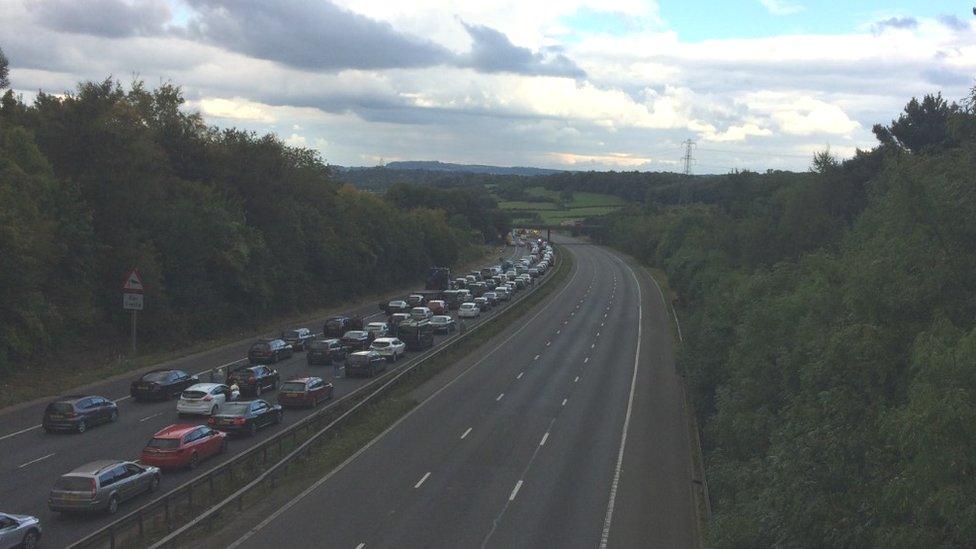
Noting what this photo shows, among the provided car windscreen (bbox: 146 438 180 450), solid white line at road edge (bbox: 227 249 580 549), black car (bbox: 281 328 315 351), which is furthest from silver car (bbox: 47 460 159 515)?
black car (bbox: 281 328 315 351)

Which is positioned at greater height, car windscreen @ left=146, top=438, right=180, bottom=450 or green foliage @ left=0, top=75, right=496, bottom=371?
green foliage @ left=0, top=75, right=496, bottom=371

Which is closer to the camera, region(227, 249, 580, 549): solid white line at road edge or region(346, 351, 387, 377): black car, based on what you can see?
region(227, 249, 580, 549): solid white line at road edge

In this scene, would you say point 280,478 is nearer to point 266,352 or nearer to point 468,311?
point 266,352

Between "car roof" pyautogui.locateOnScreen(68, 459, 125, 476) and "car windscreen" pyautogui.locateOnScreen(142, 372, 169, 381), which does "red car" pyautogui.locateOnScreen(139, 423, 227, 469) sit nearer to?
"car roof" pyautogui.locateOnScreen(68, 459, 125, 476)

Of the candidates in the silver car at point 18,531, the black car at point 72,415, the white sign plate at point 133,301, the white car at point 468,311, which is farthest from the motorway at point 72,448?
the white car at point 468,311

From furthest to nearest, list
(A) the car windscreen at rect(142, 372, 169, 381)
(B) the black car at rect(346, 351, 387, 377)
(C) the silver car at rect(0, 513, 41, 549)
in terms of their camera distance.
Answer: (B) the black car at rect(346, 351, 387, 377) → (A) the car windscreen at rect(142, 372, 169, 381) → (C) the silver car at rect(0, 513, 41, 549)

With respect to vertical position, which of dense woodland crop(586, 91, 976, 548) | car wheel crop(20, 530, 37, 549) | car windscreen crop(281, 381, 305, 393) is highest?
dense woodland crop(586, 91, 976, 548)

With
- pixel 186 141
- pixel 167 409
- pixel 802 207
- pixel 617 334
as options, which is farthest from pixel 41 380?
pixel 802 207
